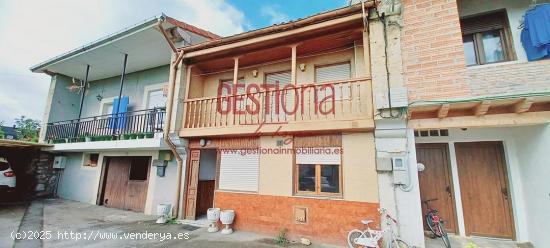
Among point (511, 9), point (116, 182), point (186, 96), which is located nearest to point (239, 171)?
point (186, 96)

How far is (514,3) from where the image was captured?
231 inches

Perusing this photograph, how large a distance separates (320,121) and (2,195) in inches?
584

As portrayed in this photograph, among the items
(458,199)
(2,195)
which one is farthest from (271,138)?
(2,195)

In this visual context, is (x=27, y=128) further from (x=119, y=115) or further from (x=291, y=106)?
(x=291, y=106)

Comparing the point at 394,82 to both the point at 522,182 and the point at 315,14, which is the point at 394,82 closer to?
the point at 315,14

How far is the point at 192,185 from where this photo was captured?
7.95m

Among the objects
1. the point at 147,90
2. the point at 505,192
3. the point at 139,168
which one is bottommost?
the point at 505,192

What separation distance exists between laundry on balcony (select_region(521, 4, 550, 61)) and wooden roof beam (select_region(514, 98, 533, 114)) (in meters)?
1.41

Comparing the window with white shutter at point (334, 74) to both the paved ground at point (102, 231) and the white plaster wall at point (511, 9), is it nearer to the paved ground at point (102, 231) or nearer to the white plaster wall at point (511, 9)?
the white plaster wall at point (511, 9)

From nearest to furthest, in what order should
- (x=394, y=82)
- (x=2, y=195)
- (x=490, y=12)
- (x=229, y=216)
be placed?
(x=394, y=82) → (x=490, y=12) → (x=229, y=216) → (x=2, y=195)

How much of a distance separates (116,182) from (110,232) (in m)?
4.49

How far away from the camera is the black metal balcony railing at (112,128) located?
28.9 ft

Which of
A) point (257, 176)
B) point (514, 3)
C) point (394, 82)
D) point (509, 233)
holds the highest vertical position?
point (514, 3)

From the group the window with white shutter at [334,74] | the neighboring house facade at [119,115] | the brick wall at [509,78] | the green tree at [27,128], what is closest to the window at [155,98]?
the neighboring house facade at [119,115]
